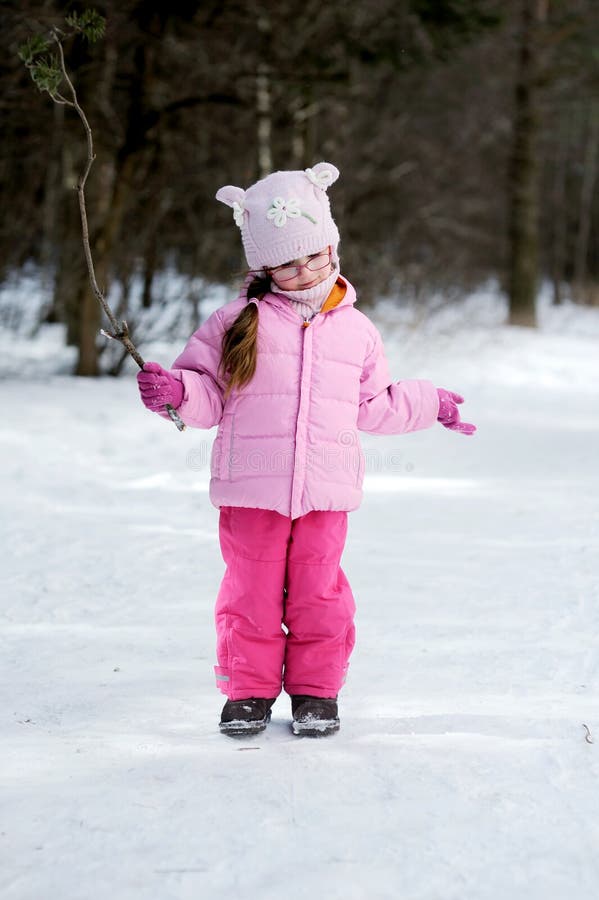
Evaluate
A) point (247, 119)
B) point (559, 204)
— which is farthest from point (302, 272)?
point (559, 204)

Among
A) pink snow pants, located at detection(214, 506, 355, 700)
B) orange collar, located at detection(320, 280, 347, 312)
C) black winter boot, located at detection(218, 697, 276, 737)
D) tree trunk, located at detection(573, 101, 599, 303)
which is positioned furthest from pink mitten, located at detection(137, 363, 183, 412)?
tree trunk, located at detection(573, 101, 599, 303)

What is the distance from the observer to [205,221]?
11.6 m

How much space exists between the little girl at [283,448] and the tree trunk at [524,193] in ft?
44.9

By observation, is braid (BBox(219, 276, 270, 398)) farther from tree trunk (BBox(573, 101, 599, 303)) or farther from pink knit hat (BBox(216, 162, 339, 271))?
tree trunk (BBox(573, 101, 599, 303))

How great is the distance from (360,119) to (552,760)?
16519 mm

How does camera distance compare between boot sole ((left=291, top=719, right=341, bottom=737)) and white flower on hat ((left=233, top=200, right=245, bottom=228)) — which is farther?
white flower on hat ((left=233, top=200, right=245, bottom=228))

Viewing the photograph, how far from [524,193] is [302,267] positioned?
14.5 meters

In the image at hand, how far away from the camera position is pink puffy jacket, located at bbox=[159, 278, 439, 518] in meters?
2.66

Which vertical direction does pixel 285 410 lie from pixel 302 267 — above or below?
below

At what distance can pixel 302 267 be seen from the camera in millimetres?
2736

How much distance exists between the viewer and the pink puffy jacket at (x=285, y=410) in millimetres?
2662

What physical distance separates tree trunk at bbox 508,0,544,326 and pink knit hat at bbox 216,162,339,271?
44.7 ft

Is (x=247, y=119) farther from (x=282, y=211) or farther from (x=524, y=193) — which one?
(x=282, y=211)

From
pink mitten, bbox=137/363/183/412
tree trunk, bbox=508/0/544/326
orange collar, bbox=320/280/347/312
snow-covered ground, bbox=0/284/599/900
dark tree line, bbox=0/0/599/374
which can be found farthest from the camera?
tree trunk, bbox=508/0/544/326
